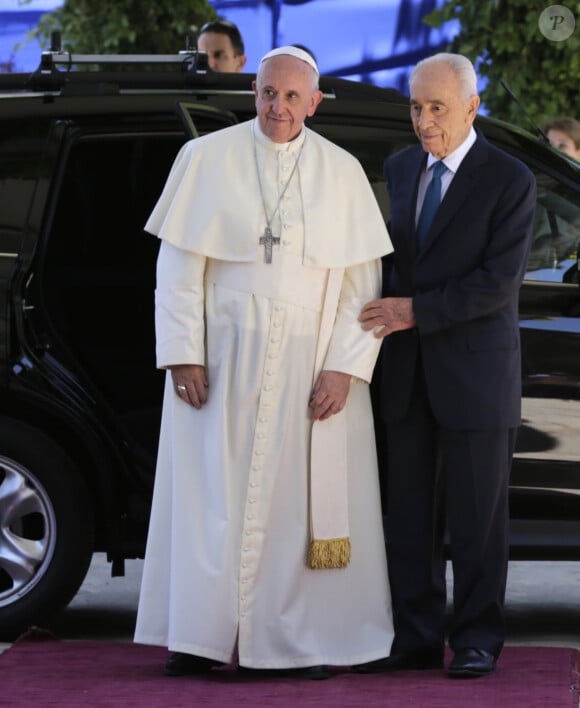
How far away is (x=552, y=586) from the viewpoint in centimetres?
783

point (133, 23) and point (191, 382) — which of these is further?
point (133, 23)

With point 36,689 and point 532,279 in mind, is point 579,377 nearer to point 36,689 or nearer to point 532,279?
point 532,279

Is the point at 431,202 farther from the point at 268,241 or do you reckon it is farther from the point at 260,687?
the point at 260,687

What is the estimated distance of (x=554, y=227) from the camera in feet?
20.5

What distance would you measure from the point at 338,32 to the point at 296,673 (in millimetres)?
7938

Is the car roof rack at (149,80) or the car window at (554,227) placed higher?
the car roof rack at (149,80)

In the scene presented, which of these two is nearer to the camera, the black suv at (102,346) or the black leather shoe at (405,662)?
the black leather shoe at (405,662)

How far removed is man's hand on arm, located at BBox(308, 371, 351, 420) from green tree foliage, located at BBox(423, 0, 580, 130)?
554 cm

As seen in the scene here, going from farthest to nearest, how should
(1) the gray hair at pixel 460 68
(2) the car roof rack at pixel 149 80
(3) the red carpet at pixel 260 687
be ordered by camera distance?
(2) the car roof rack at pixel 149 80 → (1) the gray hair at pixel 460 68 → (3) the red carpet at pixel 260 687

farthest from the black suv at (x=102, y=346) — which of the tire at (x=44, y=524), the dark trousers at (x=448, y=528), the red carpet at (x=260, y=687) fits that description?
the dark trousers at (x=448, y=528)

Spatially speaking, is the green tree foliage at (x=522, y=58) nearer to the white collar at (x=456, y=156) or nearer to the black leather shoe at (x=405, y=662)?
the white collar at (x=456, y=156)

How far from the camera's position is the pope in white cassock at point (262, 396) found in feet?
17.7

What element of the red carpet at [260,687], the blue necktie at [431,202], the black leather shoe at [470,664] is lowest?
the red carpet at [260,687]
